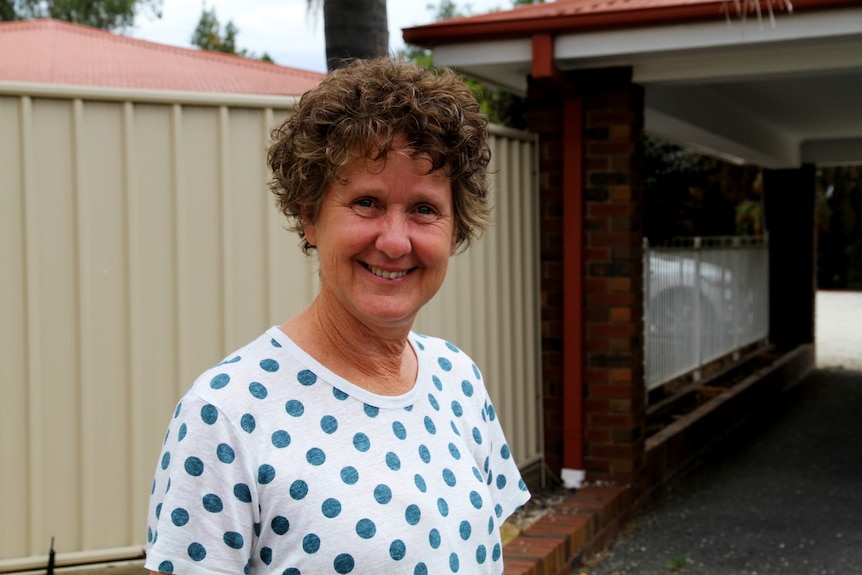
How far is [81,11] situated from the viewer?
89.6ft

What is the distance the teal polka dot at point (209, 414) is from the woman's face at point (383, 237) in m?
0.34

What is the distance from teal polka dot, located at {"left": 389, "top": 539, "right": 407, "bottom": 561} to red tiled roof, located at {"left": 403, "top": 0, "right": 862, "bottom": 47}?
4.04 metres

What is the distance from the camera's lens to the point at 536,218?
620 cm

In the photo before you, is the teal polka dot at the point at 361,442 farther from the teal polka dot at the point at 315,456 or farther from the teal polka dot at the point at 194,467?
the teal polka dot at the point at 194,467

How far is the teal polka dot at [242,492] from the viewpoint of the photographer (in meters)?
1.56

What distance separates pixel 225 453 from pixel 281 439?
0.10 m

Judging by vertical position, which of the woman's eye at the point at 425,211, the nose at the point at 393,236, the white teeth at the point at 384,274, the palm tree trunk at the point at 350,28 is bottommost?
the white teeth at the point at 384,274

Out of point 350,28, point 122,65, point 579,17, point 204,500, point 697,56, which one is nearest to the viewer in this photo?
point 204,500

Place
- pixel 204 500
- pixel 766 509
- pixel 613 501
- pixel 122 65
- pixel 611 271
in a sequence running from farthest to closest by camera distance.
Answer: pixel 766 509, pixel 611 271, pixel 613 501, pixel 122 65, pixel 204 500

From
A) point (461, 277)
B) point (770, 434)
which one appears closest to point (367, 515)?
point (461, 277)

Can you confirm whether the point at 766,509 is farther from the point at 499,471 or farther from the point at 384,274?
the point at 384,274

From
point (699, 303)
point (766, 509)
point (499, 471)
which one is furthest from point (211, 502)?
point (699, 303)

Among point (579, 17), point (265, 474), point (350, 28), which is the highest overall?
point (579, 17)

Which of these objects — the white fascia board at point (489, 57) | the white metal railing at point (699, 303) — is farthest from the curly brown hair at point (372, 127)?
the white metal railing at point (699, 303)
